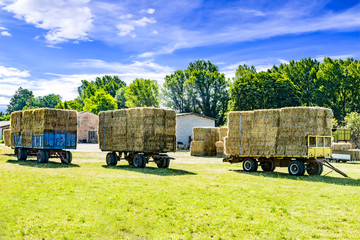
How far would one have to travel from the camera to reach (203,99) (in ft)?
286

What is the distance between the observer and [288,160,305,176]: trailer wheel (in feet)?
61.5

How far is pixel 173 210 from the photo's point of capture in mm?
10555

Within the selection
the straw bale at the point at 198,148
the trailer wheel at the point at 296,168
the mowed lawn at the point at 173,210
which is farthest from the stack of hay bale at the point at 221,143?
the mowed lawn at the point at 173,210

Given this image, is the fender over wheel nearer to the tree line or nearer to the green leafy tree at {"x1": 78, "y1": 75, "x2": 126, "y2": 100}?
the tree line

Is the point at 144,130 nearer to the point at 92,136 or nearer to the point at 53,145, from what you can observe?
the point at 53,145

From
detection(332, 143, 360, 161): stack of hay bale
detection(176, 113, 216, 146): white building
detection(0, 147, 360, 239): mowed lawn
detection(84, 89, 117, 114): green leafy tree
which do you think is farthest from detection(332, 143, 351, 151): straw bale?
detection(84, 89, 117, 114): green leafy tree

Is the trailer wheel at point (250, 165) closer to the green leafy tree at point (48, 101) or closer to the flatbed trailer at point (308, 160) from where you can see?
the flatbed trailer at point (308, 160)

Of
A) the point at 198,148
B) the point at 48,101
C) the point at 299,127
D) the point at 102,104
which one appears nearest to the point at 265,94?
the point at 198,148

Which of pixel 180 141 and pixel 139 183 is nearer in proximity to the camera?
pixel 139 183

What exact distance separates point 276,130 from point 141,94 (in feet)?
264

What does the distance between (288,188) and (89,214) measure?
813 centimetres

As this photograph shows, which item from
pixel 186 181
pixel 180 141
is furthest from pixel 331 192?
pixel 180 141

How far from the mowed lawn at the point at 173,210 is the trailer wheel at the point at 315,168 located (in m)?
4.63

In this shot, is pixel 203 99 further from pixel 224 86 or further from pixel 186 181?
pixel 186 181
